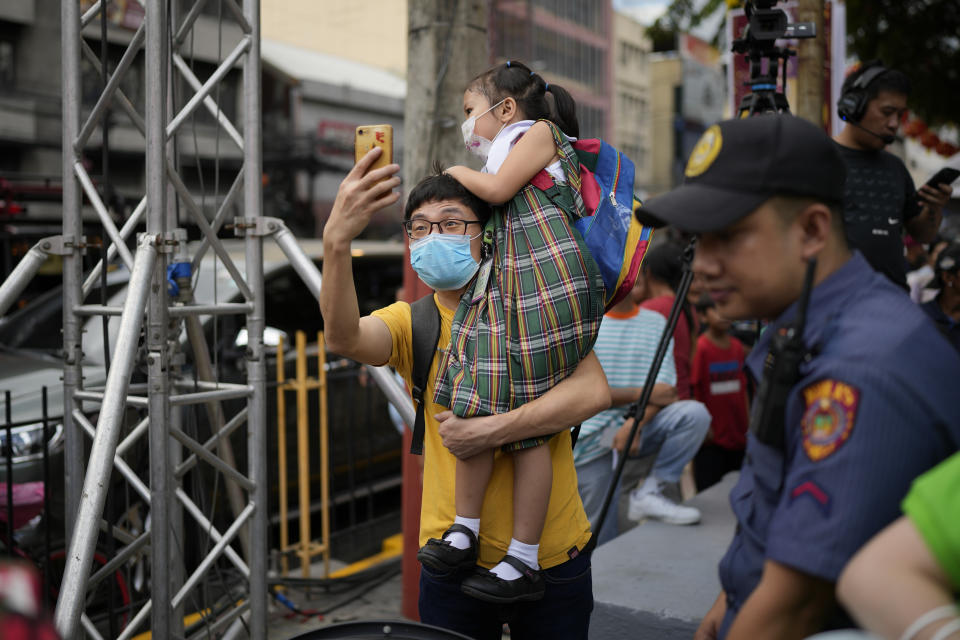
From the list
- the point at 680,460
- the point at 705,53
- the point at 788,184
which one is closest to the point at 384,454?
the point at 680,460

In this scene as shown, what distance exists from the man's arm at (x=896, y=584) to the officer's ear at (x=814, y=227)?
18.9 inches

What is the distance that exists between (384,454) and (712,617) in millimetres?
5120

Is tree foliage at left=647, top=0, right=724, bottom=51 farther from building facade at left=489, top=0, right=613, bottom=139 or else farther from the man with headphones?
building facade at left=489, top=0, right=613, bottom=139

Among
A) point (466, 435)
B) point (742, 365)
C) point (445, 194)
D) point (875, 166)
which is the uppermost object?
point (875, 166)

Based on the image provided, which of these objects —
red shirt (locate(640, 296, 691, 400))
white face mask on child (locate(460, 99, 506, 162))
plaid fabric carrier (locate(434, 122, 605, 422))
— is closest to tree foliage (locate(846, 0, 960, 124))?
red shirt (locate(640, 296, 691, 400))

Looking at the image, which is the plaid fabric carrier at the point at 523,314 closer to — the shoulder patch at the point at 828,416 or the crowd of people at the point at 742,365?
the crowd of people at the point at 742,365

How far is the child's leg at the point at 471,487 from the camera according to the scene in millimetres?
2166

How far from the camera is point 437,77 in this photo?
435cm

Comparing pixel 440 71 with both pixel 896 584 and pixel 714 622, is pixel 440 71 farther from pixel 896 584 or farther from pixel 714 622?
pixel 896 584

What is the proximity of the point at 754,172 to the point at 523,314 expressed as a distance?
85 cm

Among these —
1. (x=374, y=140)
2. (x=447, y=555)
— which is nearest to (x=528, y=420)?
(x=447, y=555)

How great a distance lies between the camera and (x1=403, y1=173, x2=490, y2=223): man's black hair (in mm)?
2270

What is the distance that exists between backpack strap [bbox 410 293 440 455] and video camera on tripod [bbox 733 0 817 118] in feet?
6.40

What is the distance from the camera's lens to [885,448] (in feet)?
4.00
